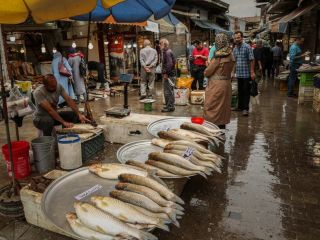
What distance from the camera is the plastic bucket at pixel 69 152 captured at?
518 centimetres

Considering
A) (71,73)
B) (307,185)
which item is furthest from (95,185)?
(71,73)

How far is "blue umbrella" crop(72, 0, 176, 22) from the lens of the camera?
6.27 meters

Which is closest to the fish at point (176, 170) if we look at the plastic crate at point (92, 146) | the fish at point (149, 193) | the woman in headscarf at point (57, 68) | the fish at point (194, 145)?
the fish at point (194, 145)

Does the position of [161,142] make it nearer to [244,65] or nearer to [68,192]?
[68,192]

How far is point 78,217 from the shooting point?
266cm

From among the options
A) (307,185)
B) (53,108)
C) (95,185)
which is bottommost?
(307,185)

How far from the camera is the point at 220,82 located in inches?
247

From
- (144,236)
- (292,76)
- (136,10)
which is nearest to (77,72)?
(136,10)

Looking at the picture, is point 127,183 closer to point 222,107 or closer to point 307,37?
point 222,107

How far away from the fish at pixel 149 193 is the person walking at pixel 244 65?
276 inches

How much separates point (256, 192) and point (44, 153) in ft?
11.9

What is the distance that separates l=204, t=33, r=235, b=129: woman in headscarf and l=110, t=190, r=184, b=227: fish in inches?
150

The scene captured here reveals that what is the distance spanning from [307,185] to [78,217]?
12.6ft

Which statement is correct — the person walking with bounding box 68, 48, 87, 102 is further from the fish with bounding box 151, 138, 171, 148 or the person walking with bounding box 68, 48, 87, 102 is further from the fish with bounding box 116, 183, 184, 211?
the fish with bounding box 116, 183, 184, 211
